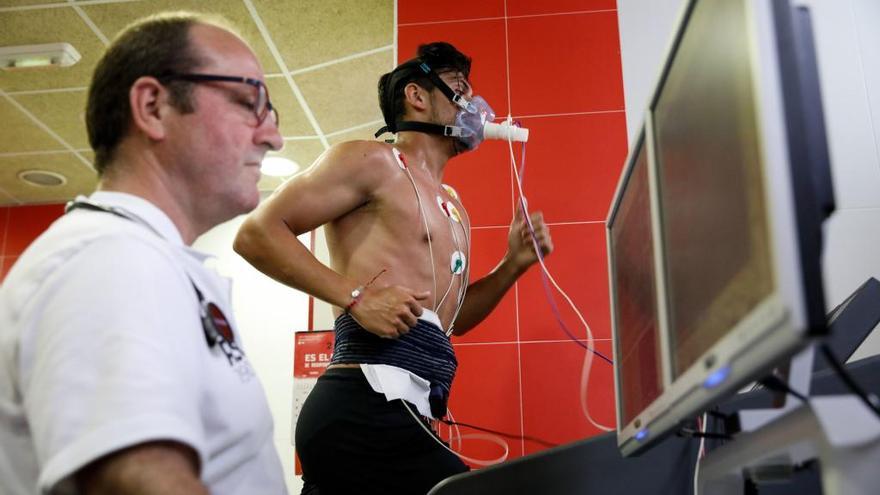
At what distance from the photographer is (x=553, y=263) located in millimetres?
2557

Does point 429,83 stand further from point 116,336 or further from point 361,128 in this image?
point 361,128

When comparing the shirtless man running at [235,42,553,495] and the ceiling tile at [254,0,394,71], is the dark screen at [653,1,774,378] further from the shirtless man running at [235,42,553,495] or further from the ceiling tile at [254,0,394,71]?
the ceiling tile at [254,0,394,71]

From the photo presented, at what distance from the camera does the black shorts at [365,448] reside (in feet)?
5.12

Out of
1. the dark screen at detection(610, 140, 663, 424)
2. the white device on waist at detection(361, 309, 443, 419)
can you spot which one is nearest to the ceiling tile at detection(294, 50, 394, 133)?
the white device on waist at detection(361, 309, 443, 419)

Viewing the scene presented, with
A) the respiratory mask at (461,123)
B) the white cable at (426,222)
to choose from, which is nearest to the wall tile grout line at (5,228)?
the respiratory mask at (461,123)

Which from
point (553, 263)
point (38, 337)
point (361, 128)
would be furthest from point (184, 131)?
point (361, 128)

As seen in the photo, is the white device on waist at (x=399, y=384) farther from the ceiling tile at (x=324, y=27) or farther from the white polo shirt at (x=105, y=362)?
the ceiling tile at (x=324, y=27)

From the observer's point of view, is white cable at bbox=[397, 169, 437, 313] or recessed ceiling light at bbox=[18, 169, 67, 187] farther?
recessed ceiling light at bbox=[18, 169, 67, 187]

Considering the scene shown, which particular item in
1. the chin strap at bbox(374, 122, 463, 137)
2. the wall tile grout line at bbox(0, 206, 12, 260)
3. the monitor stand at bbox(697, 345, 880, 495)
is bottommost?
the monitor stand at bbox(697, 345, 880, 495)

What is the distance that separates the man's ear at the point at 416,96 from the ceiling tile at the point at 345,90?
1614 millimetres

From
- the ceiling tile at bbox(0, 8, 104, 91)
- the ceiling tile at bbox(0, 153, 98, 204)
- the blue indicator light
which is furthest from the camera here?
the ceiling tile at bbox(0, 153, 98, 204)

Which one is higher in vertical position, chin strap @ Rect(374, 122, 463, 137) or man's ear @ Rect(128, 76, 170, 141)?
chin strap @ Rect(374, 122, 463, 137)

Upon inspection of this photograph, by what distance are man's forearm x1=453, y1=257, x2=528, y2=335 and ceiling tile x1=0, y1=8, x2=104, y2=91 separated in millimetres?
2382

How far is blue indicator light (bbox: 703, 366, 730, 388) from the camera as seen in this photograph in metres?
0.68
